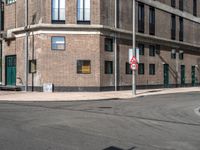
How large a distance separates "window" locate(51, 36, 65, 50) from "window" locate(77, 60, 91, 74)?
193cm

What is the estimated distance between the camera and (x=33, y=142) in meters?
8.66

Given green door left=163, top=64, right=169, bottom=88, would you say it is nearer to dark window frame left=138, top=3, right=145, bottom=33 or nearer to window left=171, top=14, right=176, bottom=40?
window left=171, top=14, right=176, bottom=40

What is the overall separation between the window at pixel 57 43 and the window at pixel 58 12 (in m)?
1.51

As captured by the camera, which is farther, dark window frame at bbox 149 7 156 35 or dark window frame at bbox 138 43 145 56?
dark window frame at bbox 149 7 156 35

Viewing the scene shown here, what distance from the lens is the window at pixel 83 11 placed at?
3141 centimetres

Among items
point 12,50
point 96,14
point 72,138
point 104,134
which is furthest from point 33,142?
point 12,50

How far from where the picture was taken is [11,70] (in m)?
34.6

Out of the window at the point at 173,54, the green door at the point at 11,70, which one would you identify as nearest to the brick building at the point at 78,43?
the green door at the point at 11,70

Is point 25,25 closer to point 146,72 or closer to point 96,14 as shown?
point 96,14

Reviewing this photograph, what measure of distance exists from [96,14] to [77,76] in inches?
223

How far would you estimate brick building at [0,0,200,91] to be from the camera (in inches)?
1205

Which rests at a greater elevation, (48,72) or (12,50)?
(12,50)

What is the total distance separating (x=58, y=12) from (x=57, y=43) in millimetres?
2738

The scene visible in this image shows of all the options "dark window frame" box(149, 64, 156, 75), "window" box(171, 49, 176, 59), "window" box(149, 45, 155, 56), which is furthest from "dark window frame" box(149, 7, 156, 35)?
"window" box(171, 49, 176, 59)
